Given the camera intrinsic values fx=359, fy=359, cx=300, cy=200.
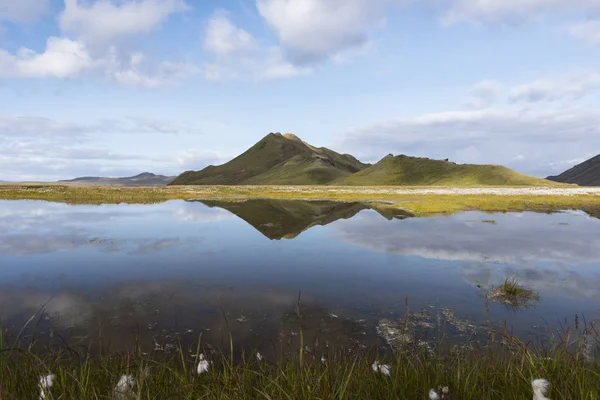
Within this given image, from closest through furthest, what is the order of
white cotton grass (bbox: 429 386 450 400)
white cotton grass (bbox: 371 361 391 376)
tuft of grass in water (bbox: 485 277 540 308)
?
white cotton grass (bbox: 429 386 450 400) < white cotton grass (bbox: 371 361 391 376) < tuft of grass in water (bbox: 485 277 540 308)

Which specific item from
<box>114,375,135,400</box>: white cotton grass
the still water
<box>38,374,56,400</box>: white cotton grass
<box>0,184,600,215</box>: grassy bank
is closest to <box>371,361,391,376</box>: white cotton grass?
the still water

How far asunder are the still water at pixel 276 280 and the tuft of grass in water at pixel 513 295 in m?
0.31

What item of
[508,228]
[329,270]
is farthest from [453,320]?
[508,228]

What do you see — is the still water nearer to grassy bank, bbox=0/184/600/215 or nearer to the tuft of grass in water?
the tuft of grass in water

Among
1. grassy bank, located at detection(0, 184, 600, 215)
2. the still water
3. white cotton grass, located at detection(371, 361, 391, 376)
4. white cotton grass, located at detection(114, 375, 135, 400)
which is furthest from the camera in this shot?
grassy bank, located at detection(0, 184, 600, 215)

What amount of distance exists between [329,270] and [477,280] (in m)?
6.36

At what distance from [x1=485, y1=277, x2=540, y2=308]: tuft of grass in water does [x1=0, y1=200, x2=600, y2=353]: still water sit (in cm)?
31

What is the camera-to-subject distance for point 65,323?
33.9 ft

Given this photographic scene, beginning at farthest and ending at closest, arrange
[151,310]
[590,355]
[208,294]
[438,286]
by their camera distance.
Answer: [438,286], [208,294], [151,310], [590,355]

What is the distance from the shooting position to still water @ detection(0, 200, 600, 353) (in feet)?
33.7

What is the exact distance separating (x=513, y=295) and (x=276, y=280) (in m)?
9.00

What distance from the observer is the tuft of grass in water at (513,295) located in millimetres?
12277

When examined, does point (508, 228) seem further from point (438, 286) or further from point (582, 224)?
point (438, 286)

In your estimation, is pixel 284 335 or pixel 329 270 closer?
pixel 284 335
